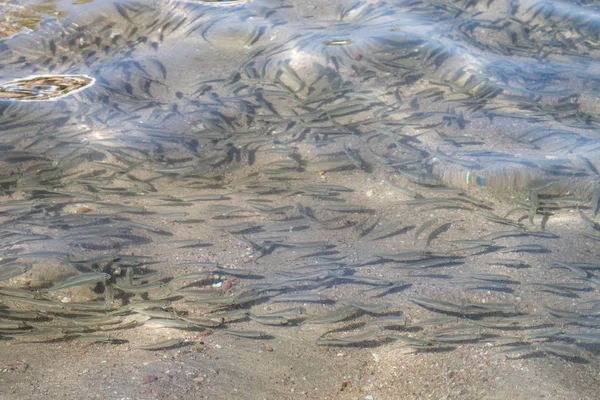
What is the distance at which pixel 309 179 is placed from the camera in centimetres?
492

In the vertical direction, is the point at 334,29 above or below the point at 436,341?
above

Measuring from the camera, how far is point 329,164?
16.6ft

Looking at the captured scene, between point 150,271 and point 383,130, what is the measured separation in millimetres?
2696

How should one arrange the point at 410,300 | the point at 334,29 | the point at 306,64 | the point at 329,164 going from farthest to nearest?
1. the point at 334,29
2. the point at 306,64
3. the point at 329,164
4. the point at 410,300

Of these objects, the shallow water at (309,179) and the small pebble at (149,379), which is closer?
the small pebble at (149,379)

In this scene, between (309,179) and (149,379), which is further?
(309,179)

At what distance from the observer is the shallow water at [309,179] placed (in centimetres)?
357

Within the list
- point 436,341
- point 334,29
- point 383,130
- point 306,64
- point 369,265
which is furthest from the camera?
point 334,29

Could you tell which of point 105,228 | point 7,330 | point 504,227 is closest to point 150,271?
point 105,228

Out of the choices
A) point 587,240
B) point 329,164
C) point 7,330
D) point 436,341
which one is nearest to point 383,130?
point 329,164

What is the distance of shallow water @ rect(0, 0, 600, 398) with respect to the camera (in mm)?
3566

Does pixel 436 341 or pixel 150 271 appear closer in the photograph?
pixel 436 341

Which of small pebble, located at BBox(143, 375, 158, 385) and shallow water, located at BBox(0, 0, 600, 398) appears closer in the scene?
small pebble, located at BBox(143, 375, 158, 385)

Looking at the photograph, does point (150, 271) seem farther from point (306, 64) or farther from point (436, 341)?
point (306, 64)
